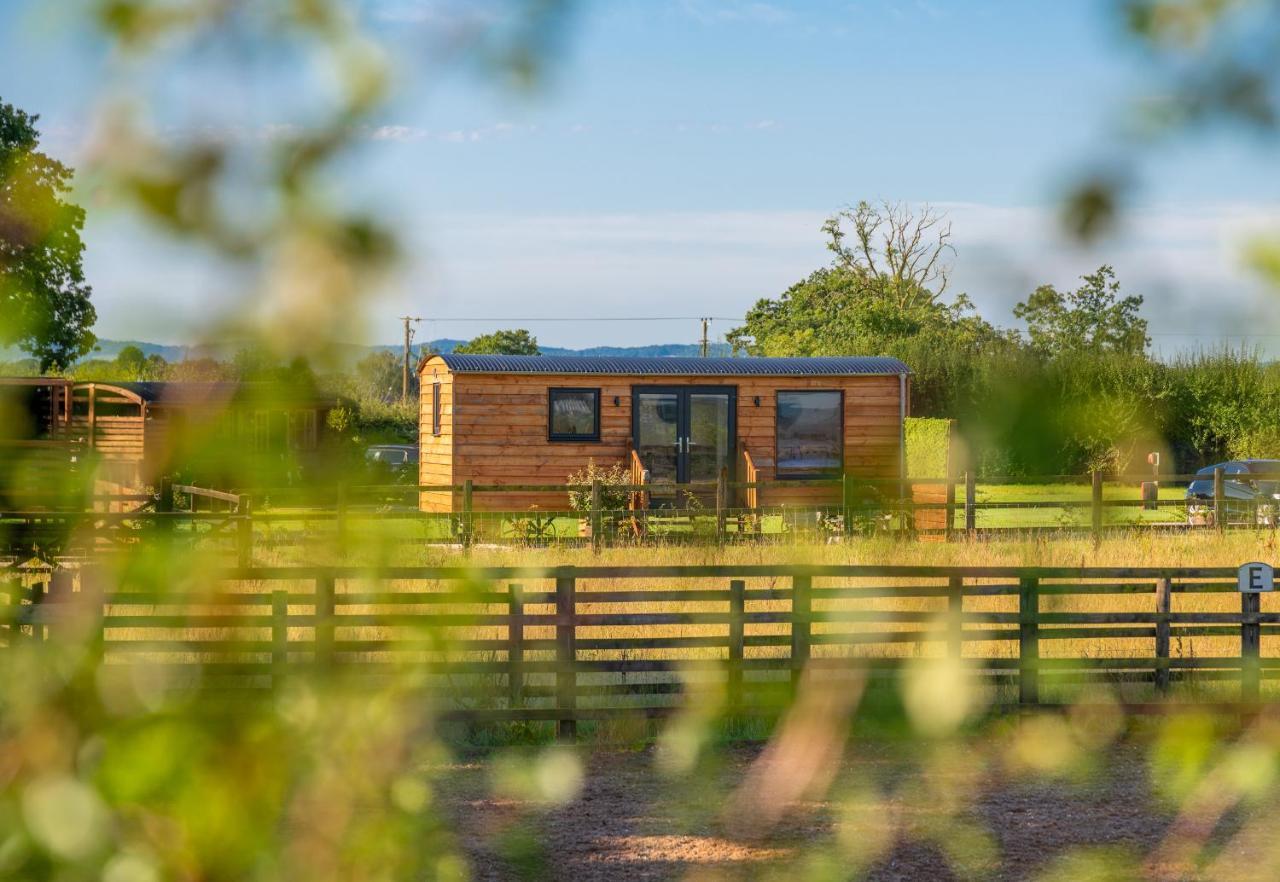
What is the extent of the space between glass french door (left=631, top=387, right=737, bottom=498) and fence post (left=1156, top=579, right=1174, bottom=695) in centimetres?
1142

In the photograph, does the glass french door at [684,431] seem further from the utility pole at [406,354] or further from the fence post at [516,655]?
the utility pole at [406,354]

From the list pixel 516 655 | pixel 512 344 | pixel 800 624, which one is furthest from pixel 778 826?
pixel 512 344

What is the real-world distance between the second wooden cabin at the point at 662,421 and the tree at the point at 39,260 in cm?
1888

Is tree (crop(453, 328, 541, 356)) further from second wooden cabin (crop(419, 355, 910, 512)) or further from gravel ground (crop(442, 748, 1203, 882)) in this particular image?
gravel ground (crop(442, 748, 1203, 882))

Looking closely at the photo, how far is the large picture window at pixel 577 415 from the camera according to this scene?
2088 centimetres

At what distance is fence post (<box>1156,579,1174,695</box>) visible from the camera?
966cm

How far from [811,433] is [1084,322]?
20.5m

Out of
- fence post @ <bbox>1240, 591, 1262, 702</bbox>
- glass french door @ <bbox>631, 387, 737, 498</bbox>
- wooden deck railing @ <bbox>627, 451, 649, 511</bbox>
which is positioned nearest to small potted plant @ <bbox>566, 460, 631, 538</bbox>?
wooden deck railing @ <bbox>627, 451, 649, 511</bbox>

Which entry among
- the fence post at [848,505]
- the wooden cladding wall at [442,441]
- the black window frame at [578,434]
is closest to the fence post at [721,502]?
the fence post at [848,505]

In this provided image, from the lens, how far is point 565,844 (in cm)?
667

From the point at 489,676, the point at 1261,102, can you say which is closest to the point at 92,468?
the point at 1261,102

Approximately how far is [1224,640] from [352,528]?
11.1 metres

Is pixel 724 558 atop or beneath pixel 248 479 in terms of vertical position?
beneath

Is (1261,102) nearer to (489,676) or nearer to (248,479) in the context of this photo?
(248,479)
